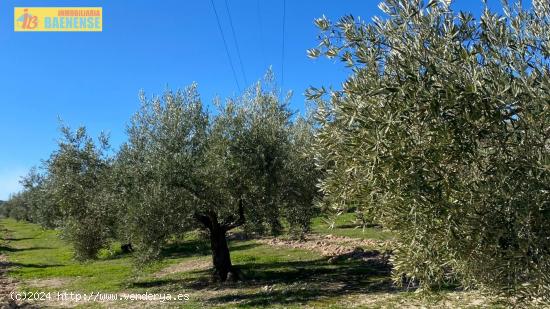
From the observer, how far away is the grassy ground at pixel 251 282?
49.7 ft

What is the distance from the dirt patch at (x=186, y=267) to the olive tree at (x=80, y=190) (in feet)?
16.8

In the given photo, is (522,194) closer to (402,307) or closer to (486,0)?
(486,0)

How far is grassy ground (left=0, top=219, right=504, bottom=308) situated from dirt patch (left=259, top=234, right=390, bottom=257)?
953 millimetres

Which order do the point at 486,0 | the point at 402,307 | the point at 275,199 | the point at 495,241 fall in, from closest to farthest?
the point at 495,241 < the point at 486,0 < the point at 402,307 < the point at 275,199

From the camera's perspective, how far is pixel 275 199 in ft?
59.1

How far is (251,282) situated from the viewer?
1989 cm

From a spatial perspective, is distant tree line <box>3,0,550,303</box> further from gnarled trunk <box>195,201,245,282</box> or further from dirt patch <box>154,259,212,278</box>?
dirt patch <box>154,259,212,278</box>

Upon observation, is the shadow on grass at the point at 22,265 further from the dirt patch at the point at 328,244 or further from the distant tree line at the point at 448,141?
the distant tree line at the point at 448,141

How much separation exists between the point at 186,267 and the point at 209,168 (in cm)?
1281

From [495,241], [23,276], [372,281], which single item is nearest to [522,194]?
[495,241]

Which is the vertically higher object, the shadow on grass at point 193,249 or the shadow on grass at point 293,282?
Result: the shadow on grass at point 193,249

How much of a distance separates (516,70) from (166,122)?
45.3ft

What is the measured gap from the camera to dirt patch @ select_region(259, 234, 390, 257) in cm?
2730

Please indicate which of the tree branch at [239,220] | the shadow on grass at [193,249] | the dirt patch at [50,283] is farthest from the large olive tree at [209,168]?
the shadow on grass at [193,249]
